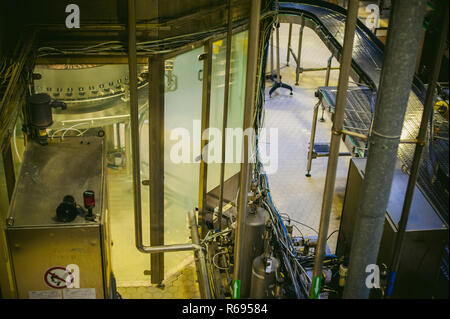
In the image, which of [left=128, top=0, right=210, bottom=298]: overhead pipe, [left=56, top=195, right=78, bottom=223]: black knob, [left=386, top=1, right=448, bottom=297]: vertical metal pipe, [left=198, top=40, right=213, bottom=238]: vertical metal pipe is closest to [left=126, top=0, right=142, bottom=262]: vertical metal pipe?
[left=128, top=0, right=210, bottom=298]: overhead pipe

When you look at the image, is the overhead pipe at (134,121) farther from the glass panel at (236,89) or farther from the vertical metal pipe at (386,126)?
the glass panel at (236,89)

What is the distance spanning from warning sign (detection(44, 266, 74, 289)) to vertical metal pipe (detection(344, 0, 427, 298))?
1.74m

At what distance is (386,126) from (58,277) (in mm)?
2177

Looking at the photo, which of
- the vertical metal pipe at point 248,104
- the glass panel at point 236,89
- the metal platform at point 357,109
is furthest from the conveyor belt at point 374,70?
the glass panel at point 236,89

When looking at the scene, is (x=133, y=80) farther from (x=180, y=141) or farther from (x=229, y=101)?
(x=229, y=101)

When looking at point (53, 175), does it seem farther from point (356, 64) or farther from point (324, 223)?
point (356, 64)

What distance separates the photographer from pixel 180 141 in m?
5.14

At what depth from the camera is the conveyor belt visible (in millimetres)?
3551

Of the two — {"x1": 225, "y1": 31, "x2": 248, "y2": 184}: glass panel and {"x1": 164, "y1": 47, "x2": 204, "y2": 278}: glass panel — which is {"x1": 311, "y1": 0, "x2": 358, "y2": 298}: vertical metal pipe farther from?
{"x1": 225, "y1": 31, "x2": 248, "y2": 184}: glass panel

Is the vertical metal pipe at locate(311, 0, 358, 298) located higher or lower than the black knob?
higher
